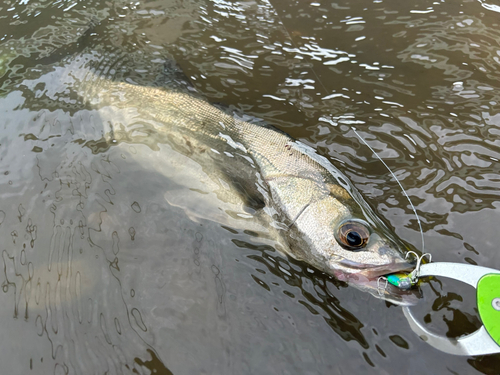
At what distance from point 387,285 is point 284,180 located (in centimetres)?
131

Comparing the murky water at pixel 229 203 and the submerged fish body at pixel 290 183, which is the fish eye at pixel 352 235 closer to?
the submerged fish body at pixel 290 183

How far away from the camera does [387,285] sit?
2578mm

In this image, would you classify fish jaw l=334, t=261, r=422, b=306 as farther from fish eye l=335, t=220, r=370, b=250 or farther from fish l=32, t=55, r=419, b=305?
fish eye l=335, t=220, r=370, b=250

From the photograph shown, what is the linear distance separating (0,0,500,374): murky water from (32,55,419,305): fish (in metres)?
0.18

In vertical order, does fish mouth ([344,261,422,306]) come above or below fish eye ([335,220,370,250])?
below

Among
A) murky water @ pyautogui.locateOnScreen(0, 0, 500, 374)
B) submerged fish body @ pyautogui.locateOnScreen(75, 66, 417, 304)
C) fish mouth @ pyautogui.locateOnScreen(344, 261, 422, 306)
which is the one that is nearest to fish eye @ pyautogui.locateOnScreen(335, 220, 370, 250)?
submerged fish body @ pyautogui.locateOnScreen(75, 66, 417, 304)

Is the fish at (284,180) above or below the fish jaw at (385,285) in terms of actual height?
above

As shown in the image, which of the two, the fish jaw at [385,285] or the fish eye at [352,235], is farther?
the fish eye at [352,235]

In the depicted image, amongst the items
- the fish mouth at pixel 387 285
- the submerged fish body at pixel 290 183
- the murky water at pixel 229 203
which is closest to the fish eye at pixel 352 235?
the submerged fish body at pixel 290 183

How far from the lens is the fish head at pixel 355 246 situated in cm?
259

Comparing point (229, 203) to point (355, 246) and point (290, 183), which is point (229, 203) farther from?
point (355, 246)

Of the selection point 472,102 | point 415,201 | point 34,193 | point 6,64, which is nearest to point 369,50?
point 472,102

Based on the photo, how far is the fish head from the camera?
259 cm

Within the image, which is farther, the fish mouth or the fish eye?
the fish eye
